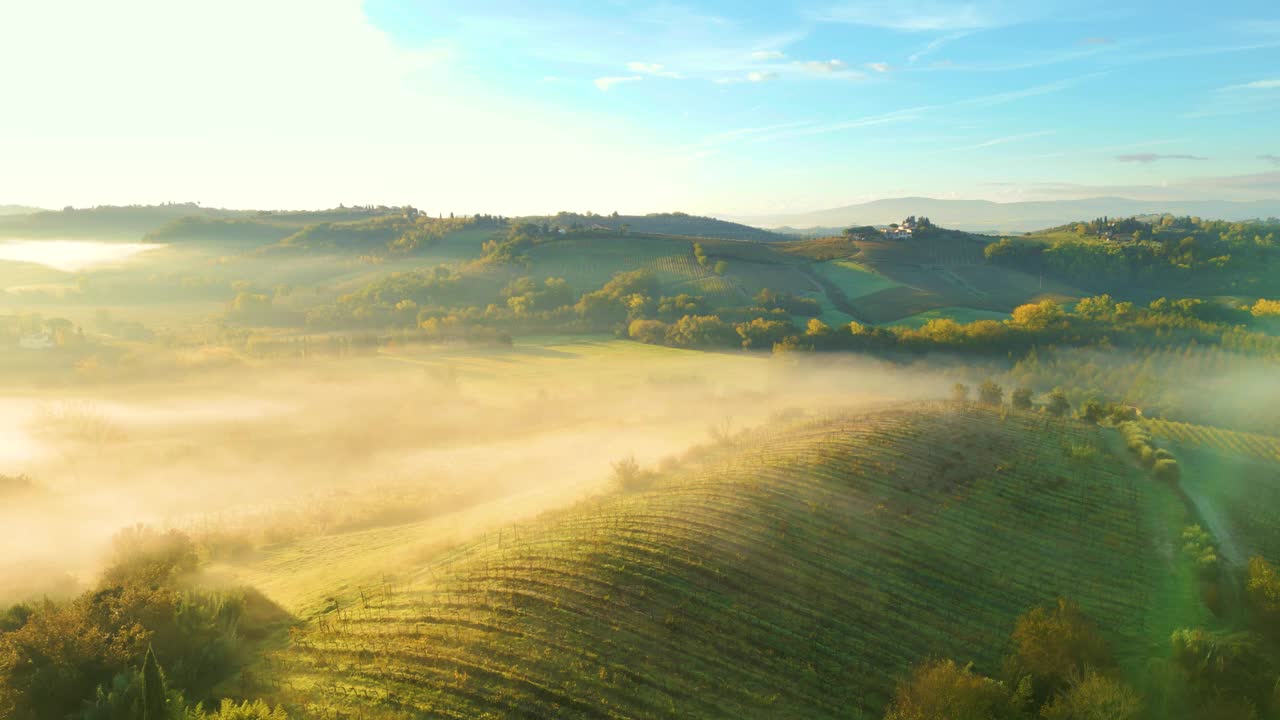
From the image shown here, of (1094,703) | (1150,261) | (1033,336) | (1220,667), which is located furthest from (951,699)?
(1150,261)

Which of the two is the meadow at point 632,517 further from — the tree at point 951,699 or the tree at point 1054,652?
the tree at point 951,699

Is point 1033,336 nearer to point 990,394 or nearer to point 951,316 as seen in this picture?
point 951,316

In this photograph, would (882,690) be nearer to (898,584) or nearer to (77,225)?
(898,584)

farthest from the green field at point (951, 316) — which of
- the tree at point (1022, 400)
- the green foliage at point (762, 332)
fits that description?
the tree at point (1022, 400)

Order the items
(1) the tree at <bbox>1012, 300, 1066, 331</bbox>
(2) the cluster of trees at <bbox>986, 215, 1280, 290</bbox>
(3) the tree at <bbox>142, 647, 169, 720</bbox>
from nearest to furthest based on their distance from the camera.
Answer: (3) the tree at <bbox>142, 647, 169, 720</bbox>
(1) the tree at <bbox>1012, 300, 1066, 331</bbox>
(2) the cluster of trees at <bbox>986, 215, 1280, 290</bbox>

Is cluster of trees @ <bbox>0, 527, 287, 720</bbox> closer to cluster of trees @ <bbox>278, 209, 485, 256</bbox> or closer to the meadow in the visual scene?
the meadow

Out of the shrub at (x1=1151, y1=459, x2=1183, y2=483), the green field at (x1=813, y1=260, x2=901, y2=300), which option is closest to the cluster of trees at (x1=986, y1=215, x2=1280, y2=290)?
the green field at (x1=813, y1=260, x2=901, y2=300)

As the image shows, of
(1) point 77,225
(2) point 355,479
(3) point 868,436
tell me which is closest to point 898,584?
(3) point 868,436
